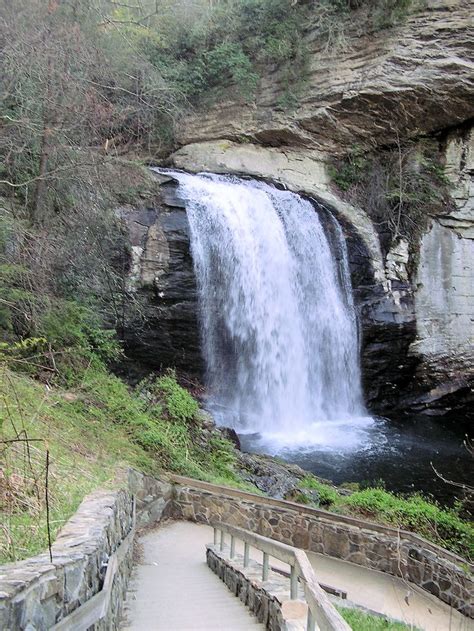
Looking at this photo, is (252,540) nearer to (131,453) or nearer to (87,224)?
(131,453)

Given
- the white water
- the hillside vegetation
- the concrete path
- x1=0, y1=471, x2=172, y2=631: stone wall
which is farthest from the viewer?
the white water

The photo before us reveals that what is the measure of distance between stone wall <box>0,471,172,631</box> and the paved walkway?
49 centimetres

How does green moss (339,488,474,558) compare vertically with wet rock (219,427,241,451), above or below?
below

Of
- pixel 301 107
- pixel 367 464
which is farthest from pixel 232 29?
pixel 367 464

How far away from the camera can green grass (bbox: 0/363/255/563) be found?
137 inches

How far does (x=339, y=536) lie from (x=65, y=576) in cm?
634

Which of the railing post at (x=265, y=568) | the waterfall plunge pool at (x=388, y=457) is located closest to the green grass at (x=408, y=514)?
the waterfall plunge pool at (x=388, y=457)

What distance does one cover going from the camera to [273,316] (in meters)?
15.4

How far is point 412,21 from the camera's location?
1786cm

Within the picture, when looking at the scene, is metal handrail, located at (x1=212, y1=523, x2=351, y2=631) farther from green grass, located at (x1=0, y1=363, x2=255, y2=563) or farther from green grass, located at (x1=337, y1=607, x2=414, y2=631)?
green grass, located at (x1=0, y1=363, x2=255, y2=563)

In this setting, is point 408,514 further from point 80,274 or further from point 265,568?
point 80,274

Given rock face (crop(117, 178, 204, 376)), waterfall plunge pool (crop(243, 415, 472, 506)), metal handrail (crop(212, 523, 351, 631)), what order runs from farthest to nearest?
rock face (crop(117, 178, 204, 376)), waterfall plunge pool (crop(243, 415, 472, 506)), metal handrail (crop(212, 523, 351, 631))

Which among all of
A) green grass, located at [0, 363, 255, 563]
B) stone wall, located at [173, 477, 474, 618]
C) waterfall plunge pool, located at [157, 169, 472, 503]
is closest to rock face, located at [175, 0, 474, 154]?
waterfall plunge pool, located at [157, 169, 472, 503]

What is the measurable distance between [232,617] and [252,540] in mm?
603
